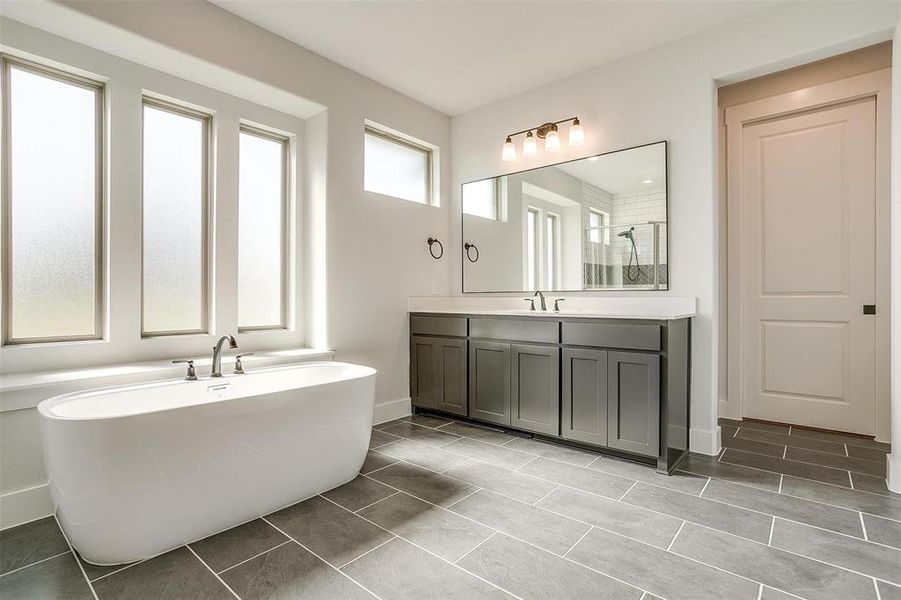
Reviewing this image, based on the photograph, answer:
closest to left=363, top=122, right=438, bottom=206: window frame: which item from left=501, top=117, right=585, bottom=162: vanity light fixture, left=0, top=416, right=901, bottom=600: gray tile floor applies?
left=501, top=117, right=585, bottom=162: vanity light fixture

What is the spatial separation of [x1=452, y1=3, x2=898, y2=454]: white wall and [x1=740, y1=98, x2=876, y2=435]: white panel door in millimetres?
910

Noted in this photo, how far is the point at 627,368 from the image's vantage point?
105 inches

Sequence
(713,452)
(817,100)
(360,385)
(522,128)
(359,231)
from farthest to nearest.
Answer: (522,128) < (359,231) < (817,100) < (713,452) < (360,385)

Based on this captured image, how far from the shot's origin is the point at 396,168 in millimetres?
3957

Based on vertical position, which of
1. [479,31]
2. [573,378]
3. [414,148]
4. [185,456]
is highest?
[479,31]

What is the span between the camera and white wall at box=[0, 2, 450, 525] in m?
2.24

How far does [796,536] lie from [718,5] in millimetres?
2799

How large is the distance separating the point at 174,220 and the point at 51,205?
587 millimetres

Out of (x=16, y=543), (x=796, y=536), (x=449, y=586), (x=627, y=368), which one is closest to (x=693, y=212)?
(x=627, y=368)

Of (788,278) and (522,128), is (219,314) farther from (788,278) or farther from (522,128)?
(788,278)

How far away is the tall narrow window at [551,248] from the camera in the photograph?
3561mm

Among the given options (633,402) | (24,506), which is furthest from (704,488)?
(24,506)

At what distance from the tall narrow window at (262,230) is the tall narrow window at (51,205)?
2.73ft

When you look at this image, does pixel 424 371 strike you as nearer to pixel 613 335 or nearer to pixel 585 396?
pixel 585 396
